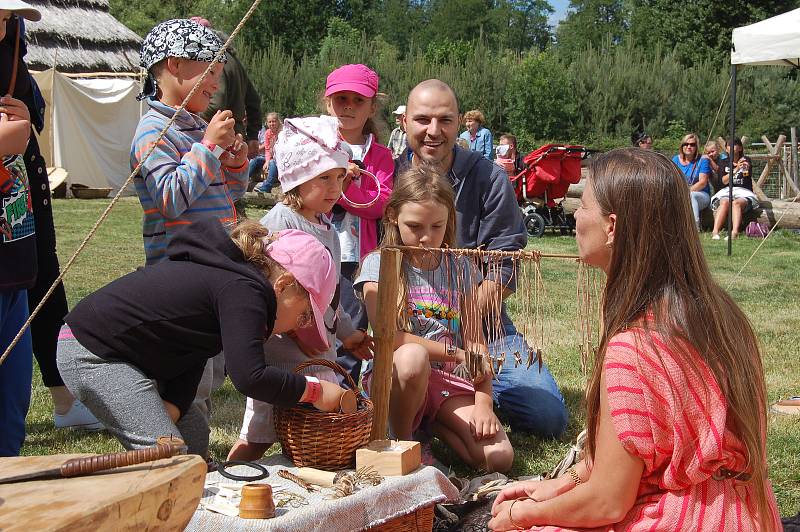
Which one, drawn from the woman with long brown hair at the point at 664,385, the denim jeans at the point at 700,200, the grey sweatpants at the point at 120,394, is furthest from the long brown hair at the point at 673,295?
the denim jeans at the point at 700,200

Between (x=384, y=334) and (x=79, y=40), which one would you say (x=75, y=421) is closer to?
(x=384, y=334)

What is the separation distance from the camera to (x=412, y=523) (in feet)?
9.16

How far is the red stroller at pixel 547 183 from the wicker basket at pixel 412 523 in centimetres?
1020

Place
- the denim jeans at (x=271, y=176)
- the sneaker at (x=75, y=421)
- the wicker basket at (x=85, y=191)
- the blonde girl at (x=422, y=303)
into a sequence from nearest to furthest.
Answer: the blonde girl at (x=422, y=303)
the sneaker at (x=75, y=421)
the denim jeans at (x=271, y=176)
the wicker basket at (x=85, y=191)

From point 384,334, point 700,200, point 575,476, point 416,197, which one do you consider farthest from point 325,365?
point 700,200

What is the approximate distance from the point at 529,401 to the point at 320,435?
64.7 inches

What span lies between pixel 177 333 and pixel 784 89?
26.7 meters

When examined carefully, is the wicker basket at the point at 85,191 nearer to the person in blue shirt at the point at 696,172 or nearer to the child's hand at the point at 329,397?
the person in blue shirt at the point at 696,172

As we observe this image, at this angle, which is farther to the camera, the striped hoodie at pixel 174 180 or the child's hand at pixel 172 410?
the striped hoodie at pixel 174 180

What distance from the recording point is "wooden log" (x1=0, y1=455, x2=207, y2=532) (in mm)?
1435

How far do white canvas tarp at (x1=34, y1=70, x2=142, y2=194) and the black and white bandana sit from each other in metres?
13.7

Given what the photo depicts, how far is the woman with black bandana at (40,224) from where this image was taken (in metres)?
3.19

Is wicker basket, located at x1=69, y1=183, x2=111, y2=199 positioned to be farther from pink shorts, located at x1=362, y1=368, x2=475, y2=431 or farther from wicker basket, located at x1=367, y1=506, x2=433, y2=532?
wicker basket, located at x1=367, y1=506, x2=433, y2=532

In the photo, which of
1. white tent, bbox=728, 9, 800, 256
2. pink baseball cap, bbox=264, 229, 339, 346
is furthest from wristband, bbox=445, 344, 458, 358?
white tent, bbox=728, 9, 800, 256
